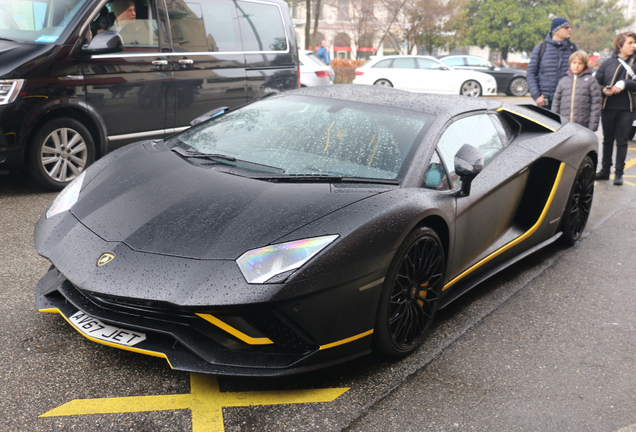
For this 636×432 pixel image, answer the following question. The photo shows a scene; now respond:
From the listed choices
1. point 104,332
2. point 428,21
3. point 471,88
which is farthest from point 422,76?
point 428,21

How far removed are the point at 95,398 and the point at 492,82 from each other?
18072 millimetres

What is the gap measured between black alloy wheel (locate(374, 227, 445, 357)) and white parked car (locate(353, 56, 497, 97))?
15316 mm

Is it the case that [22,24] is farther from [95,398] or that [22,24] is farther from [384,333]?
[384,333]

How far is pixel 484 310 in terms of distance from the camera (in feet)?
11.6

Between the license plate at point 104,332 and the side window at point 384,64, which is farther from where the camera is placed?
the side window at point 384,64

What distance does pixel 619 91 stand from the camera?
689 cm

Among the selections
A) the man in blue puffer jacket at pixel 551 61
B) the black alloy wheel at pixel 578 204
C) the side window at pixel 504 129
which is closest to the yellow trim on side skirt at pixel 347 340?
the side window at pixel 504 129

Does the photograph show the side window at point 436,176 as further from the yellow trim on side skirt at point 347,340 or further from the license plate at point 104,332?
the license plate at point 104,332

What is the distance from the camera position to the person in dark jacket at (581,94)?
673cm

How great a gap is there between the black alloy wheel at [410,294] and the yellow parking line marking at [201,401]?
331 mm

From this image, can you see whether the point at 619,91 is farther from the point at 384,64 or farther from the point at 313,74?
the point at 384,64

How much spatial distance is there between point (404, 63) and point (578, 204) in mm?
14061

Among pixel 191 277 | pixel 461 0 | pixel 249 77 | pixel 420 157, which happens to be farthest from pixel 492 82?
pixel 461 0

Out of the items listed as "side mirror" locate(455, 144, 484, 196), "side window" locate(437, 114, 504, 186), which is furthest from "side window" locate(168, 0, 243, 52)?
"side mirror" locate(455, 144, 484, 196)
